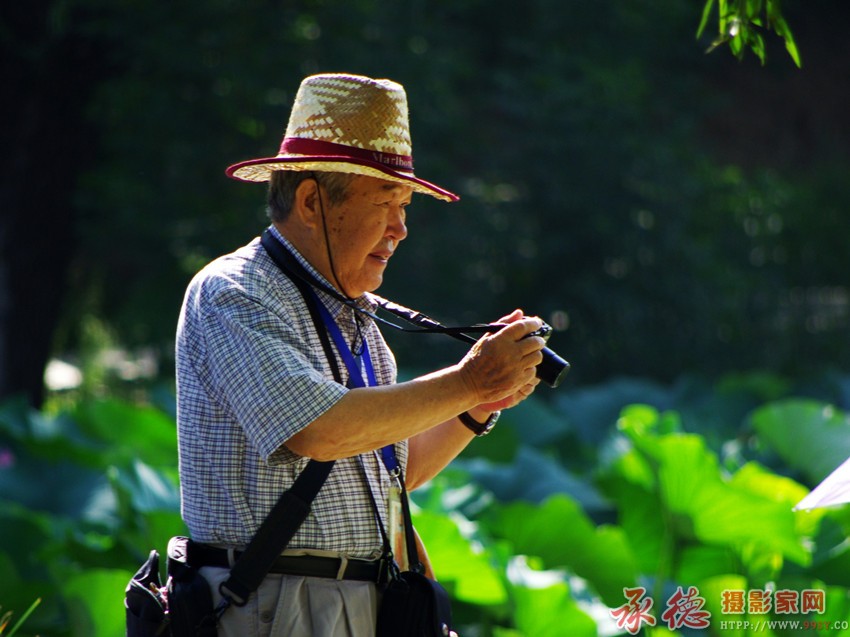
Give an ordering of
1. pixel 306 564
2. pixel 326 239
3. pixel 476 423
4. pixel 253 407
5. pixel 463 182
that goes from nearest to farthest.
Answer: pixel 253 407, pixel 306 564, pixel 326 239, pixel 476 423, pixel 463 182

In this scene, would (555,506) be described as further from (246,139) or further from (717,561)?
(246,139)

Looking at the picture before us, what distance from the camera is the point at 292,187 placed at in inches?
79.8

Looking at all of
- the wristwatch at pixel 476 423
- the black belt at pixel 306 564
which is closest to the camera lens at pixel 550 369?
the wristwatch at pixel 476 423

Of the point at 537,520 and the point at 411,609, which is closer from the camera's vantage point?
the point at 411,609

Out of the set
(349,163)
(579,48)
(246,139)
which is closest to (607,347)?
(579,48)

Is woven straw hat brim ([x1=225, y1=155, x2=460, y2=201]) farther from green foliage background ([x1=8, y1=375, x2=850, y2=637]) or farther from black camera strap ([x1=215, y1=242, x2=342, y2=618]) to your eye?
green foliage background ([x1=8, y1=375, x2=850, y2=637])

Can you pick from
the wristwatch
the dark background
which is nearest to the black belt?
the wristwatch

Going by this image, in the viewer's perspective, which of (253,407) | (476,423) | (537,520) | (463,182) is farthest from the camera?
(463,182)

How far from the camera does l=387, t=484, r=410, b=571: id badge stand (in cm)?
197

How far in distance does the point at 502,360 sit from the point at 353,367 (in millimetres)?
262

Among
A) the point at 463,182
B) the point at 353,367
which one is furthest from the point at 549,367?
the point at 463,182

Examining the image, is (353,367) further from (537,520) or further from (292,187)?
(537,520)

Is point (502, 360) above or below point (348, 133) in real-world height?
below

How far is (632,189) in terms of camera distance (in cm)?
864
